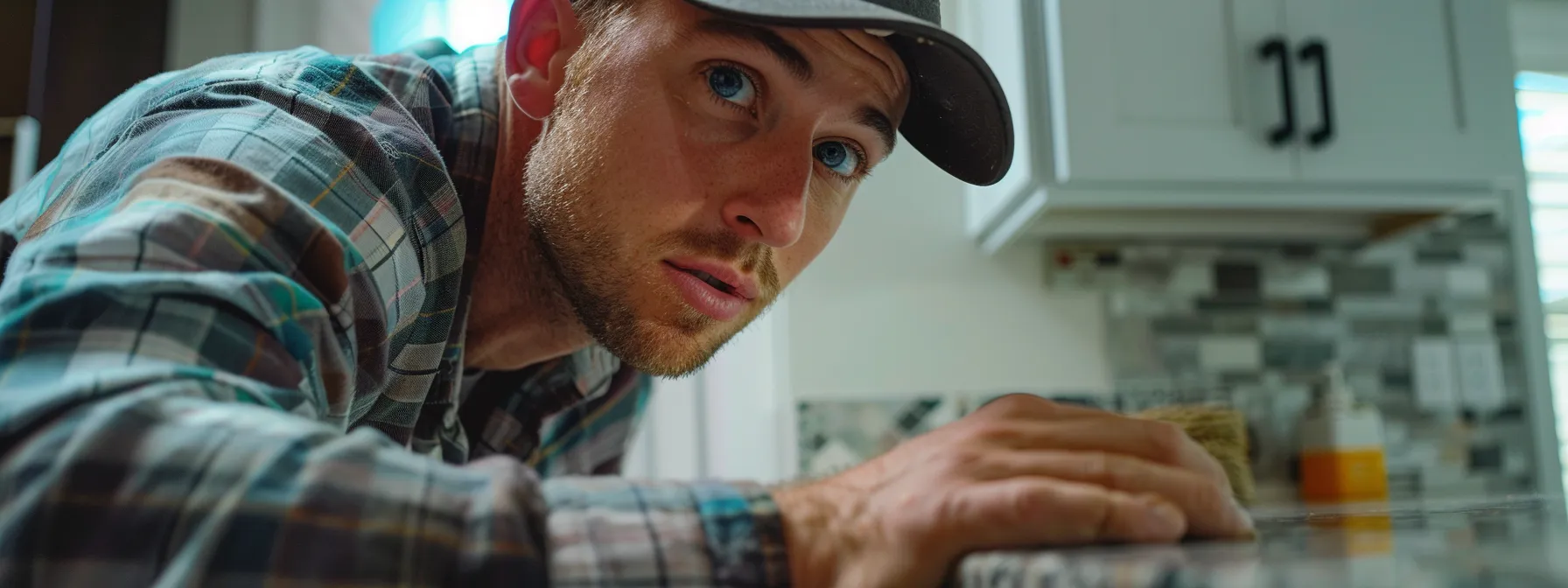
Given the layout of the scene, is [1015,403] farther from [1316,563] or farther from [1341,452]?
[1341,452]

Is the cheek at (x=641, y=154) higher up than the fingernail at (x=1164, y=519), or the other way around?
the cheek at (x=641, y=154)

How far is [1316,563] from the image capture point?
29 centimetres

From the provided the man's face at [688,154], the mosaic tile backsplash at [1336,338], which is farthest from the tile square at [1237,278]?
the man's face at [688,154]

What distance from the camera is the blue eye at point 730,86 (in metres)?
0.72

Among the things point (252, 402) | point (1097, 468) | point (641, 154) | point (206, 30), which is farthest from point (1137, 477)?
point (206, 30)

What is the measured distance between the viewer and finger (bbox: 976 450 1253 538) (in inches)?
15.1

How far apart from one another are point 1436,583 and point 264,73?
0.63m

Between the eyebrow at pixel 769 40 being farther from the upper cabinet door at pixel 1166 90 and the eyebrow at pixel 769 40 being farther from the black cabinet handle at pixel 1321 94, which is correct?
the black cabinet handle at pixel 1321 94

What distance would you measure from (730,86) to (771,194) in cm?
8

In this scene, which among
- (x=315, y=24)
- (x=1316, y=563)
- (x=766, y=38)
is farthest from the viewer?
(x=315, y=24)

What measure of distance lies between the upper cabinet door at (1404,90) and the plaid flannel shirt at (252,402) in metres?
1.23

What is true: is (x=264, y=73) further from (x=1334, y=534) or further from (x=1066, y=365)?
(x=1066, y=365)

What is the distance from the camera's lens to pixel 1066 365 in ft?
5.12

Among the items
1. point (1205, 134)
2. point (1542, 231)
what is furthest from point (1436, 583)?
point (1542, 231)
